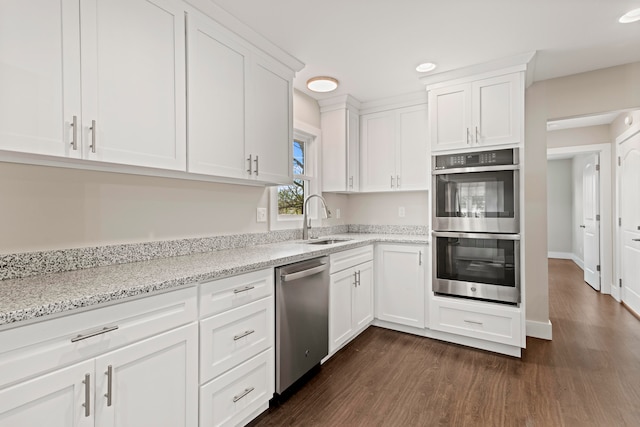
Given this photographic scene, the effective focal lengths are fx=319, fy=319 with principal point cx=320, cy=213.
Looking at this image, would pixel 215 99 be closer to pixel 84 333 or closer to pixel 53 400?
pixel 84 333

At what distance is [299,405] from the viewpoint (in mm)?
1989

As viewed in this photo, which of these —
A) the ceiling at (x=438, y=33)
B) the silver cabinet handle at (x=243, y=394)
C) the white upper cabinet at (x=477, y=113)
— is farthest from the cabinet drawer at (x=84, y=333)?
the white upper cabinet at (x=477, y=113)

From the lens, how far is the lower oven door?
8.69 feet

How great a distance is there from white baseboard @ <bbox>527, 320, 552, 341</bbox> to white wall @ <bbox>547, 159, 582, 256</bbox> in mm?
5246

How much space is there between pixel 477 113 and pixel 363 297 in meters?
1.95

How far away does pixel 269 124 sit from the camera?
2385mm

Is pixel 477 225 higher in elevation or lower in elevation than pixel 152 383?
higher

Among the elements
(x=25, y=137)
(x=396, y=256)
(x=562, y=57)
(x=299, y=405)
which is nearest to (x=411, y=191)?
(x=396, y=256)

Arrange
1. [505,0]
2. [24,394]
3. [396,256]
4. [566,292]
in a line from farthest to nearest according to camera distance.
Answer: [566,292] < [396,256] < [505,0] < [24,394]

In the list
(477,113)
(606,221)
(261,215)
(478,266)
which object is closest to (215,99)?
(261,215)

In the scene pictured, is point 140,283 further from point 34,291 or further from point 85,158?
point 85,158

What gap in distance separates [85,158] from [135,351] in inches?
32.9

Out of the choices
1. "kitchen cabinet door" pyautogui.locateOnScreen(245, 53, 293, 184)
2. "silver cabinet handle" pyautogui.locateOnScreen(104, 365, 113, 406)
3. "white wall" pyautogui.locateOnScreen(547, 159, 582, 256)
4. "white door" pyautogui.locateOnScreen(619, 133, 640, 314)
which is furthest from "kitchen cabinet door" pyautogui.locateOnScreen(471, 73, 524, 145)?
"white wall" pyautogui.locateOnScreen(547, 159, 582, 256)

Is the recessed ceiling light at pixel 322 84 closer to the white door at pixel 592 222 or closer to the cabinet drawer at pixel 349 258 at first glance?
the cabinet drawer at pixel 349 258
